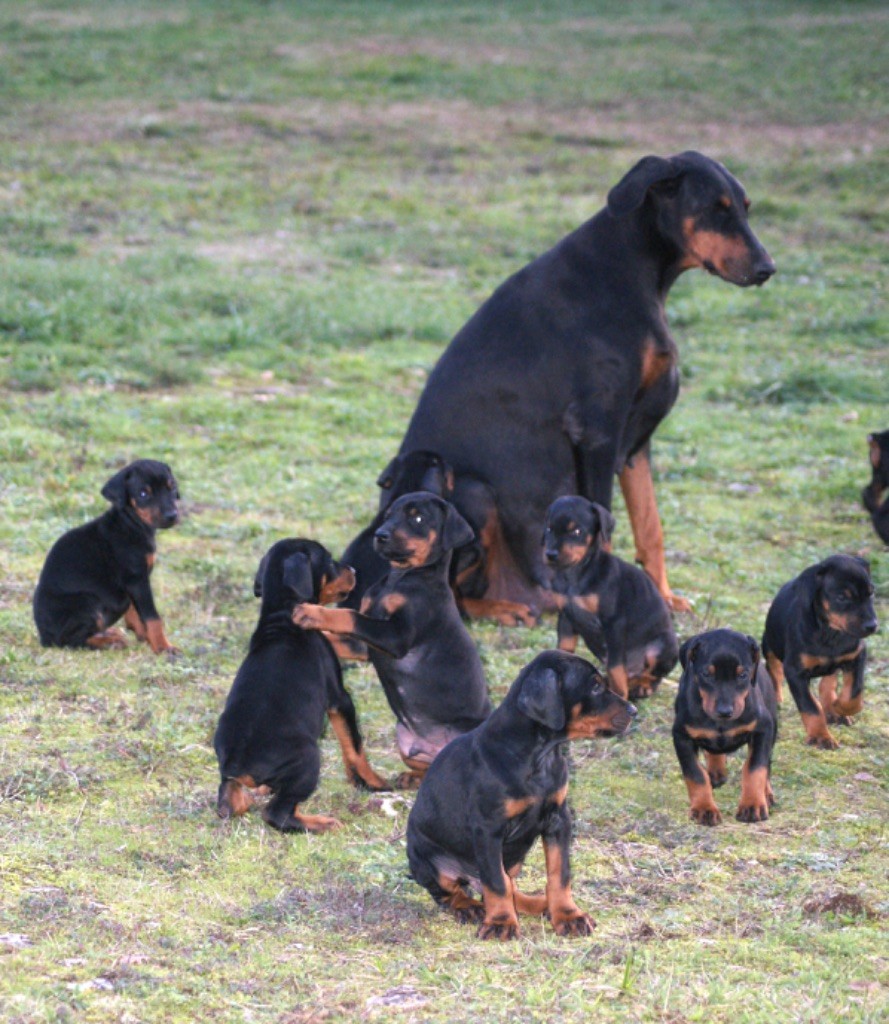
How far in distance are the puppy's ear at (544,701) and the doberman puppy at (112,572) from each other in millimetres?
3042

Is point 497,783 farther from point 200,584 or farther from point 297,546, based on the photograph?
point 200,584

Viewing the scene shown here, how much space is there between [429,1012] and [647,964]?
657 mm

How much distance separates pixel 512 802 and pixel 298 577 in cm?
163

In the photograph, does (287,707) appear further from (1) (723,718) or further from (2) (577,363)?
(2) (577,363)

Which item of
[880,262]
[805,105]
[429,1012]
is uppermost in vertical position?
[805,105]

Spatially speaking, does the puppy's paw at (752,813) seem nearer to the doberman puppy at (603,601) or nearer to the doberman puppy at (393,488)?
the doberman puppy at (603,601)

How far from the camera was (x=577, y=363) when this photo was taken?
7.94m

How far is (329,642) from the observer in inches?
239

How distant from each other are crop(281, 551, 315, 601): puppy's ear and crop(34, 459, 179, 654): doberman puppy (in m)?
1.59

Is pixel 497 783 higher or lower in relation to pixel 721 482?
lower

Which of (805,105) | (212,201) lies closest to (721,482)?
(212,201)

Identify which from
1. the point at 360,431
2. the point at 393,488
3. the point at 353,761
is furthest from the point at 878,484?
the point at 353,761

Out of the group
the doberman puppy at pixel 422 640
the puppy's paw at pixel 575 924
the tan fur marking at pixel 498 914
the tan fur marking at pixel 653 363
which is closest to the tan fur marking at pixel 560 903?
the puppy's paw at pixel 575 924

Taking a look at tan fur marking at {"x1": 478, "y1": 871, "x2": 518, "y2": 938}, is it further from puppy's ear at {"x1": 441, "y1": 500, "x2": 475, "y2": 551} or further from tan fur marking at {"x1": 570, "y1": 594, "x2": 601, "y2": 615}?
tan fur marking at {"x1": 570, "y1": 594, "x2": 601, "y2": 615}
